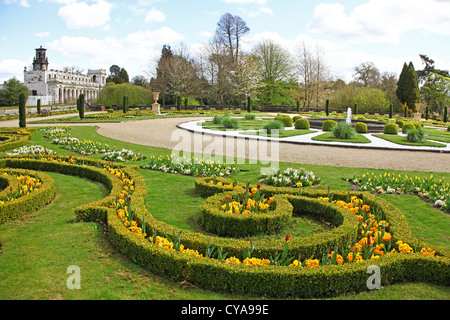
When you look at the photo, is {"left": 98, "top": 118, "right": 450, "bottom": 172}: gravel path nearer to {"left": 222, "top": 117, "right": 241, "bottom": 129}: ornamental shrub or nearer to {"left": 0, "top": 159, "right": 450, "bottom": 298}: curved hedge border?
{"left": 222, "top": 117, "right": 241, "bottom": 129}: ornamental shrub

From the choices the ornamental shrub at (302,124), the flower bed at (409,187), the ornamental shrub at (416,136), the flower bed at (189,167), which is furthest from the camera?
the ornamental shrub at (302,124)

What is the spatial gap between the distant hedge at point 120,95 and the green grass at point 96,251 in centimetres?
4004

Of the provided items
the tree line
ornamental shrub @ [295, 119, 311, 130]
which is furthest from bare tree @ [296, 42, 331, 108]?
ornamental shrub @ [295, 119, 311, 130]

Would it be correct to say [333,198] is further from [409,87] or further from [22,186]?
[409,87]

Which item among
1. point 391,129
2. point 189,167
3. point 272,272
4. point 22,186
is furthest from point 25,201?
point 391,129

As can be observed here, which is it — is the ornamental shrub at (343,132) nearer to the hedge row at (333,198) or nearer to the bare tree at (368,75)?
the hedge row at (333,198)

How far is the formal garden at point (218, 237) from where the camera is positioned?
3443 mm

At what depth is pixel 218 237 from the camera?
4.45 m

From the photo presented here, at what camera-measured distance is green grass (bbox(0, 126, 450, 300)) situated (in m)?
3.40

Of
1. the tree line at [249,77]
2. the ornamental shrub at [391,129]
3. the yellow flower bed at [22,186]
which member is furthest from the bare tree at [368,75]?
the yellow flower bed at [22,186]

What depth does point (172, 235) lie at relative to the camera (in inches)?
172

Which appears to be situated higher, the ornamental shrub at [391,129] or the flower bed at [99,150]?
the ornamental shrub at [391,129]

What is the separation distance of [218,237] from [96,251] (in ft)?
4.87
